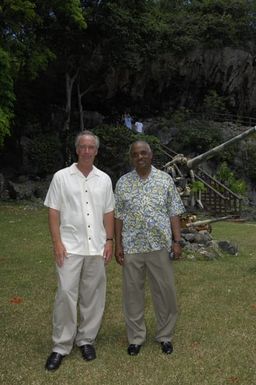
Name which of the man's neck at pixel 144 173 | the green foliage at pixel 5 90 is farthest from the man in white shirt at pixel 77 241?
the green foliage at pixel 5 90

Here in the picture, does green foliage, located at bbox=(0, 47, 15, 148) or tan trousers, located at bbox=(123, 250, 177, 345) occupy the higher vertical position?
green foliage, located at bbox=(0, 47, 15, 148)

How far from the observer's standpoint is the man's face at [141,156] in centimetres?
416

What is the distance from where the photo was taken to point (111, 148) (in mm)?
22906

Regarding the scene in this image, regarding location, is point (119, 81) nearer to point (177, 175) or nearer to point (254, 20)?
point (254, 20)

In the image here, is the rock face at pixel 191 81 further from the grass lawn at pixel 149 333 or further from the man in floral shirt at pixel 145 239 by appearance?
the man in floral shirt at pixel 145 239

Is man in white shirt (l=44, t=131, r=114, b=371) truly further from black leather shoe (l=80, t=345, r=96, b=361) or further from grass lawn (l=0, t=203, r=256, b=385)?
grass lawn (l=0, t=203, r=256, b=385)

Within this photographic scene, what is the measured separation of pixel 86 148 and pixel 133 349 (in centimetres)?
179

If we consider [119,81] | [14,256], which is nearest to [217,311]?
[14,256]

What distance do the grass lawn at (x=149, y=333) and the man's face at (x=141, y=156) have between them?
5.31ft

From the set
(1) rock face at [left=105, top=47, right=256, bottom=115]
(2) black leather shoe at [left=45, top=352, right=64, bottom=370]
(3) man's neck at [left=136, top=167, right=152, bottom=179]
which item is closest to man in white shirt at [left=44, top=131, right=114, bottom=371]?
(2) black leather shoe at [left=45, top=352, right=64, bottom=370]

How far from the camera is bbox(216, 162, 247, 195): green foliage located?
22.5m

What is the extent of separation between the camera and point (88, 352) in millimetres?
4109

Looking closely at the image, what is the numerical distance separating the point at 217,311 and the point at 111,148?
17.8 m

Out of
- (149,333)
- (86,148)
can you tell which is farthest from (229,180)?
(86,148)
